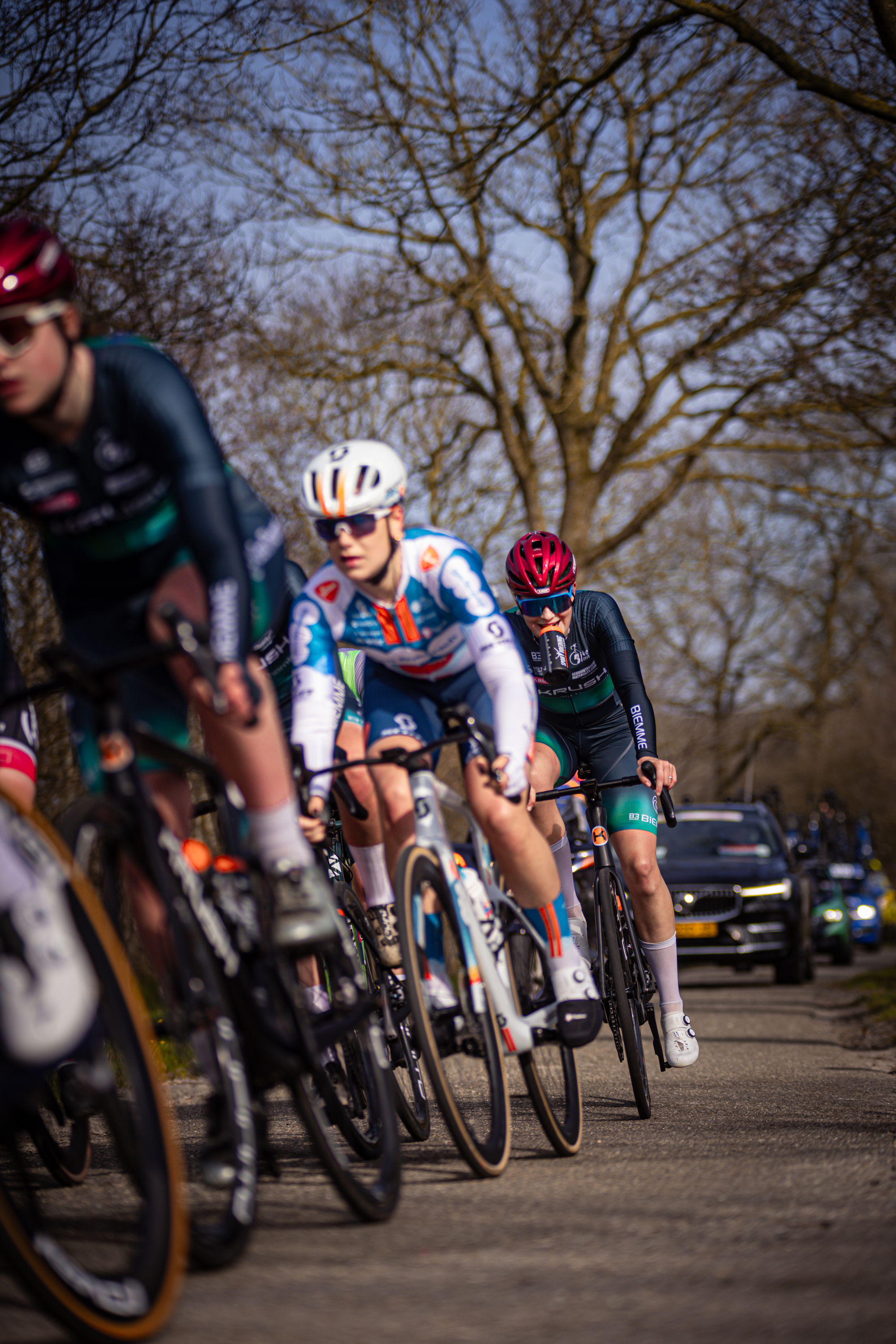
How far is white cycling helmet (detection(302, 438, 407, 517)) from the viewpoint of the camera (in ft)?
14.5

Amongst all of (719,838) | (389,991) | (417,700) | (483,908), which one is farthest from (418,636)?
(719,838)

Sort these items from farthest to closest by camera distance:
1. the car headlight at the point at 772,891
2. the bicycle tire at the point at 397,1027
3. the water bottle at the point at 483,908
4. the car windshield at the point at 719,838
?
the car windshield at the point at 719,838 < the car headlight at the point at 772,891 < the bicycle tire at the point at 397,1027 < the water bottle at the point at 483,908

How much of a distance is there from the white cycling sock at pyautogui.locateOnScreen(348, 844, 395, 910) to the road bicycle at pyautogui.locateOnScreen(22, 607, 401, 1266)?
1.42 meters

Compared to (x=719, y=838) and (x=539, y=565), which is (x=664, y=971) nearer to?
(x=539, y=565)

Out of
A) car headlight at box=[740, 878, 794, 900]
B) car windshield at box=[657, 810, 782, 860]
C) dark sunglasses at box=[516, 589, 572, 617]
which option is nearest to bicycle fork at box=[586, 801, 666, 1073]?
dark sunglasses at box=[516, 589, 572, 617]

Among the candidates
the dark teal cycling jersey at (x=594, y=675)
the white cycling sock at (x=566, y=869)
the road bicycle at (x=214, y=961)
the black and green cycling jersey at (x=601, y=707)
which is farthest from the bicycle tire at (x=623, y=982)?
the road bicycle at (x=214, y=961)

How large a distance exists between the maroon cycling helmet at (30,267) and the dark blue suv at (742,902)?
1150 centimetres

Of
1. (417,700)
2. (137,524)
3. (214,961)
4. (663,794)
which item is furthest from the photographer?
(663,794)

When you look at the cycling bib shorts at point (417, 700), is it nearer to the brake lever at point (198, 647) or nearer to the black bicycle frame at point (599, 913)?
the black bicycle frame at point (599, 913)

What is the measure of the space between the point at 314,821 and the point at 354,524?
3.02 feet

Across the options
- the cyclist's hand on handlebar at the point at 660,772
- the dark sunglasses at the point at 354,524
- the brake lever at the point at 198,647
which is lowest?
the cyclist's hand on handlebar at the point at 660,772

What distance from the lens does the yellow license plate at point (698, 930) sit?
47.9ft

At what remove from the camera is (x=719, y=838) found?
54.0ft

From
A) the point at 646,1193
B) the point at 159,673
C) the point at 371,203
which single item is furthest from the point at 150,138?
the point at 646,1193
